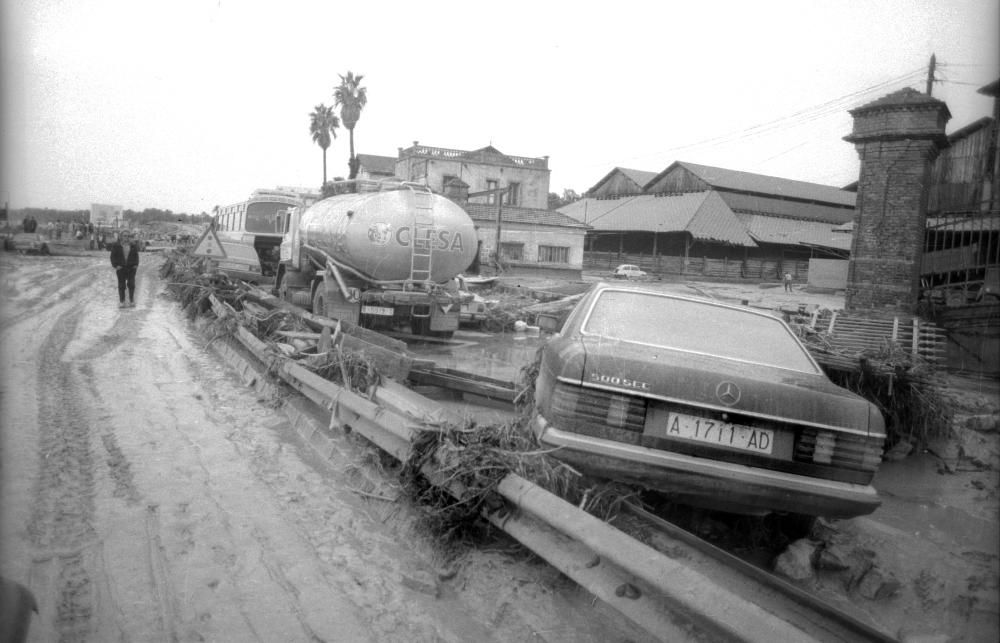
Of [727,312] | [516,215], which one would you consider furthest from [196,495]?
[516,215]

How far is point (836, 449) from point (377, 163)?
5418cm

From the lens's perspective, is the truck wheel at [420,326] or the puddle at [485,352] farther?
the truck wheel at [420,326]

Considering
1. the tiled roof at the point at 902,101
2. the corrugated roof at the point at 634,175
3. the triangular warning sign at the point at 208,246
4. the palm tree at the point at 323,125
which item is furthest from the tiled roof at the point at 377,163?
the tiled roof at the point at 902,101

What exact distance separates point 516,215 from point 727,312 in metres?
28.2

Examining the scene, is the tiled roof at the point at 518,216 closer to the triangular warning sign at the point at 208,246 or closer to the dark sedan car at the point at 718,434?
the triangular warning sign at the point at 208,246

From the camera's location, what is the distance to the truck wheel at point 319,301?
12.3 metres

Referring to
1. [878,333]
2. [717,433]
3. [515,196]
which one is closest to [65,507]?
[717,433]

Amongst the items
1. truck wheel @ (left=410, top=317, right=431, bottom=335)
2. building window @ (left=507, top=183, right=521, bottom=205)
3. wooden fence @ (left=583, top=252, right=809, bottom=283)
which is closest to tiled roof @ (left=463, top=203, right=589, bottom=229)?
wooden fence @ (left=583, top=252, right=809, bottom=283)

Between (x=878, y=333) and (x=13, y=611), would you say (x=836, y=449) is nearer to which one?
(x=13, y=611)

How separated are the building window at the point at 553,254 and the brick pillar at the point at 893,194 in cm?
2144

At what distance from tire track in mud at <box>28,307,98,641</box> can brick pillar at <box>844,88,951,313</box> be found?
11116mm

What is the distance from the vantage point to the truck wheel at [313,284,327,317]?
40.5 feet

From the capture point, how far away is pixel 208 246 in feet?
53.9

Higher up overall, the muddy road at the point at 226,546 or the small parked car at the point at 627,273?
the small parked car at the point at 627,273
